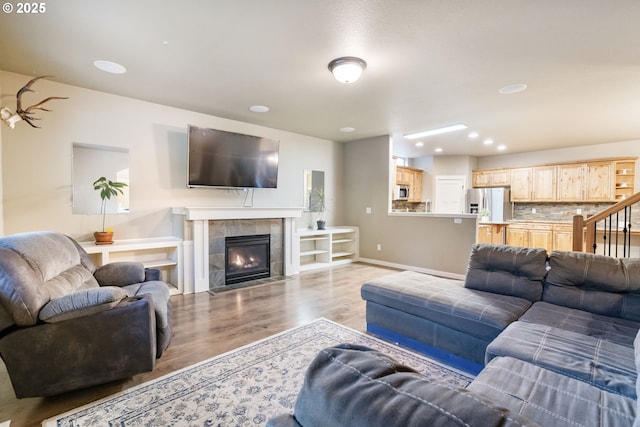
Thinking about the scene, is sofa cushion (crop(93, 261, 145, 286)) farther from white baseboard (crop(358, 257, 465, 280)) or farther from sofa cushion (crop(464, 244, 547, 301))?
white baseboard (crop(358, 257, 465, 280))

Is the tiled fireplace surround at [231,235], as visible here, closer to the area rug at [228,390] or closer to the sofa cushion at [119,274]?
the sofa cushion at [119,274]

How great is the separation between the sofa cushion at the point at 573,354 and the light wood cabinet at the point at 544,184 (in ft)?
21.4

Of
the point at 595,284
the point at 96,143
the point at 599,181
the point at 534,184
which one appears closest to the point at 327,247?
the point at 96,143

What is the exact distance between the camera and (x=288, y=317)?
332 cm

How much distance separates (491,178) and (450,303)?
680 cm

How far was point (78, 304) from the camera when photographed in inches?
73.3

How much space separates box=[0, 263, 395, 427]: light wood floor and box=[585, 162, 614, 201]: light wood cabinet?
17.1 feet

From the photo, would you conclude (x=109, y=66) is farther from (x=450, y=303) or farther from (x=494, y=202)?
(x=494, y=202)

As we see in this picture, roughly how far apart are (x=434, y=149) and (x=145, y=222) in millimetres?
6491

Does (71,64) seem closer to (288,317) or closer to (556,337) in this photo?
(288,317)

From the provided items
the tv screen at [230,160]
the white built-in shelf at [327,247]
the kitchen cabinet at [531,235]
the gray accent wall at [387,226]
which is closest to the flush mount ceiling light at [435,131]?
the gray accent wall at [387,226]

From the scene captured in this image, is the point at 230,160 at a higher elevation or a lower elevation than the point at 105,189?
higher

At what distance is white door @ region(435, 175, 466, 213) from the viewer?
27.3 ft

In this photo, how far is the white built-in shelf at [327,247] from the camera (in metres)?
5.86
